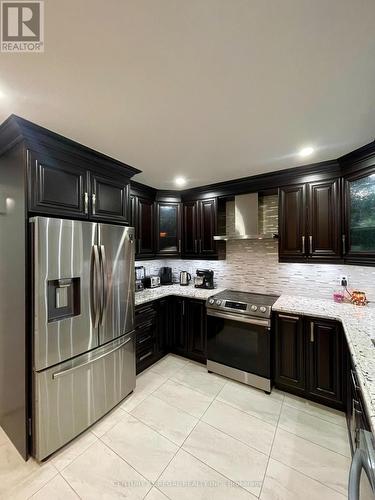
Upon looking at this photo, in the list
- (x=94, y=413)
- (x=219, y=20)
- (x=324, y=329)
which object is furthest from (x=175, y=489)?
(x=219, y=20)

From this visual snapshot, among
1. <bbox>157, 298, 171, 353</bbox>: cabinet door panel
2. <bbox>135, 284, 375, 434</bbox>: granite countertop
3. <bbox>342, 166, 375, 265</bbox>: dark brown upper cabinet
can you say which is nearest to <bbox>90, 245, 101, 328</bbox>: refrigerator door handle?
<bbox>135, 284, 375, 434</bbox>: granite countertop

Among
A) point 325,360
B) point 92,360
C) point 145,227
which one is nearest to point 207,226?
point 145,227

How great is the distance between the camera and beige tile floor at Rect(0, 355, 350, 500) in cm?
139

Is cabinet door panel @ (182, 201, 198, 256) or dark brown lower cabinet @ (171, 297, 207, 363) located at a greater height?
cabinet door panel @ (182, 201, 198, 256)

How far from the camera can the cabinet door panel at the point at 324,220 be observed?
2.31 meters

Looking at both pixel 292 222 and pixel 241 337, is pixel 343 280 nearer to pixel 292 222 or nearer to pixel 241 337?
pixel 292 222

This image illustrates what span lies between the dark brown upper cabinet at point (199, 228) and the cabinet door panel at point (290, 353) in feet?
4.33

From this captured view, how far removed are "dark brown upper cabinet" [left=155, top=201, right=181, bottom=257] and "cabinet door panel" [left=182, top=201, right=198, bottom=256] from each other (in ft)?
0.27

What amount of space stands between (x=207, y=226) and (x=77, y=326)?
6.97 feet

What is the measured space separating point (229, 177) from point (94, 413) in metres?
2.92

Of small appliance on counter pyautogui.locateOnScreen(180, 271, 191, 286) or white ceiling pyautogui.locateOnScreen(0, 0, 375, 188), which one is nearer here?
white ceiling pyautogui.locateOnScreen(0, 0, 375, 188)

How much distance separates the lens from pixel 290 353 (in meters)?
2.25

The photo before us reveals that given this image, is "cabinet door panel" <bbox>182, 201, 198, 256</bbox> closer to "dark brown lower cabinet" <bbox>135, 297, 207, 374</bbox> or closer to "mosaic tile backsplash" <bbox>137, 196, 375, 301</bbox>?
"mosaic tile backsplash" <bbox>137, 196, 375, 301</bbox>

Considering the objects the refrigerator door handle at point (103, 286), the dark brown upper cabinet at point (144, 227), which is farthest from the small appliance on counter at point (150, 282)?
the refrigerator door handle at point (103, 286)
